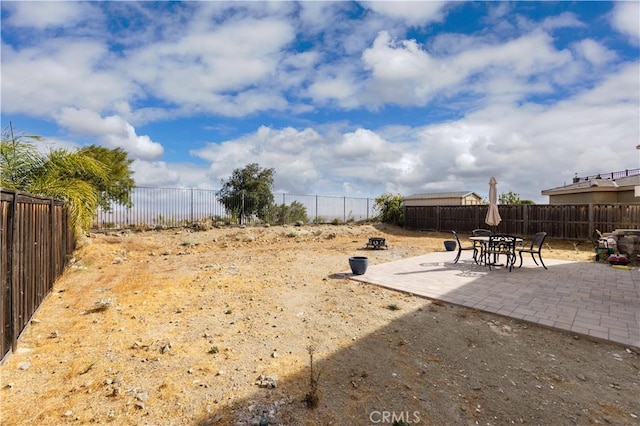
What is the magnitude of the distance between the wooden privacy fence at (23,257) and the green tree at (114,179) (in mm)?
6546

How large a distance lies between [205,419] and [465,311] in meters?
3.63

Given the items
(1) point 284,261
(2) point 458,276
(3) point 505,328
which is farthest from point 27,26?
(2) point 458,276

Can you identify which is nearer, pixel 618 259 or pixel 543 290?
pixel 543 290

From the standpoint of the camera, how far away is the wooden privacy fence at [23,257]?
285 cm

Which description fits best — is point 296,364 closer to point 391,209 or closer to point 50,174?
point 50,174

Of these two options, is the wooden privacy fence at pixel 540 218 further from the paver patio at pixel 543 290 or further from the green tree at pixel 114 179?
the green tree at pixel 114 179

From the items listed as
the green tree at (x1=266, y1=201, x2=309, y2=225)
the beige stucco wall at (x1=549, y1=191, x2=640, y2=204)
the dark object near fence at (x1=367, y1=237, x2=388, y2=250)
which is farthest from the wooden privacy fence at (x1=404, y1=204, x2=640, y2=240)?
the dark object near fence at (x1=367, y1=237, x2=388, y2=250)

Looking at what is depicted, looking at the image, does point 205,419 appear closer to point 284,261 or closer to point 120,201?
point 284,261

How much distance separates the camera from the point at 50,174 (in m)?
6.43

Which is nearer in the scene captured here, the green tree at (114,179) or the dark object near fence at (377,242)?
the dark object near fence at (377,242)

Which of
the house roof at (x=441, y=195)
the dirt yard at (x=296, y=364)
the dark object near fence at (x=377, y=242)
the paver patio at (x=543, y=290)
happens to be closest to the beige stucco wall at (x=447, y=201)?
the house roof at (x=441, y=195)

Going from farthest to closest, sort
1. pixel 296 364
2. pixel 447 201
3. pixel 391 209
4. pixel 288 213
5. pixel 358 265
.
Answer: pixel 447 201
pixel 391 209
pixel 288 213
pixel 358 265
pixel 296 364

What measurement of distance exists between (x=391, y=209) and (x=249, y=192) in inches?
355

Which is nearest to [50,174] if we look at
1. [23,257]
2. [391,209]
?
[23,257]
